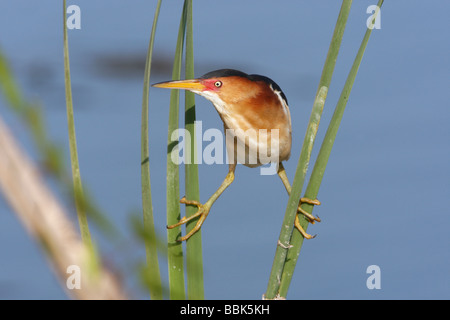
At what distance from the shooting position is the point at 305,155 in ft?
2.68

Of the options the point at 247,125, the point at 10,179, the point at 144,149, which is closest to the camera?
the point at 10,179

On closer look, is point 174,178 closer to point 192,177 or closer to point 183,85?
point 192,177

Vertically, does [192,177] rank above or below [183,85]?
below

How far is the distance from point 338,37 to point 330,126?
130 millimetres

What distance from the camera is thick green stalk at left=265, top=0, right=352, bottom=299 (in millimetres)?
780

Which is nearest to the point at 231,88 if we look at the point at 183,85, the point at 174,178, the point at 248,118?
the point at 248,118

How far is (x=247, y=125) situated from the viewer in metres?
1.15

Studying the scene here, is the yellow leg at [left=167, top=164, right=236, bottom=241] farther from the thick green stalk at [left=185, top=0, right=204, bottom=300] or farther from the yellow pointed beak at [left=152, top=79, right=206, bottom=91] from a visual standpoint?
the yellow pointed beak at [left=152, top=79, right=206, bottom=91]

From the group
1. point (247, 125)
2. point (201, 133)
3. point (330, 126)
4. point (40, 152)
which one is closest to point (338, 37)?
point (330, 126)

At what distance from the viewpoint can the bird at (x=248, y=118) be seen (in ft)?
3.53

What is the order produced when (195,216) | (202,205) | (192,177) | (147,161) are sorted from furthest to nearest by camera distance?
(202,205)
(195,216)
(192,177)
(147,161)

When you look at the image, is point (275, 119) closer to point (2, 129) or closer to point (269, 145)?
point (269, 145)

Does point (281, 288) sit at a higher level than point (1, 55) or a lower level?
lower

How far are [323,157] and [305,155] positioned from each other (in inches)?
1.4
